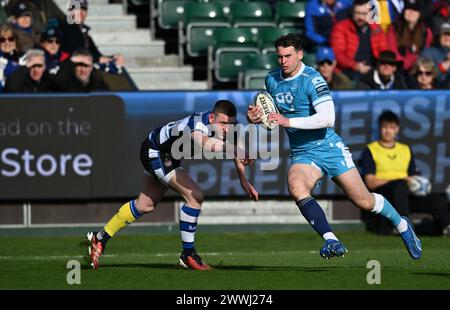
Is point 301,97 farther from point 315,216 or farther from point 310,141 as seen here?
point 315,216

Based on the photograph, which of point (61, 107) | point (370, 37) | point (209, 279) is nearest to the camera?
A: point (209, 279)

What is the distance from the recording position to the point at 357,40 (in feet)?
62.5

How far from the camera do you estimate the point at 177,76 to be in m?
19.5

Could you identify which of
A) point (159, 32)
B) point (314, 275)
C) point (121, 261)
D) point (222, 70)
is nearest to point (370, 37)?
point (222, 70)

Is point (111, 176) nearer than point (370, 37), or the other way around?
point (111, 176)

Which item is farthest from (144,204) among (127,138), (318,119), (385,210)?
(127,138)

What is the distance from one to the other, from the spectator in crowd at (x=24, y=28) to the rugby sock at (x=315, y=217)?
7.58 m

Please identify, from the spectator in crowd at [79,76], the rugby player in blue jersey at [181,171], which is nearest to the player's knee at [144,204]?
the rugby player in blue jersey at [181,171]

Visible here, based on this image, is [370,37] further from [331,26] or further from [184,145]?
[184,145]

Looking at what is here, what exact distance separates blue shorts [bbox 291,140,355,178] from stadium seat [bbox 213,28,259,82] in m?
7.26

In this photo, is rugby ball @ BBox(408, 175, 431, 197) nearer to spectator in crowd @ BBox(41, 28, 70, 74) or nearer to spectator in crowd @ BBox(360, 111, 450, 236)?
spectator in crowd @ BBox(360, 111, 450, 236)

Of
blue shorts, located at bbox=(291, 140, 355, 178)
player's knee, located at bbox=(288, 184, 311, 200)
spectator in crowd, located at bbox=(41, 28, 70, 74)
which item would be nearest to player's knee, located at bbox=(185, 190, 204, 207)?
blue shorts, located at bbox=(291, 140, 355, 178)

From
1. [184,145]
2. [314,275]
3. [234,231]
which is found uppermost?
[184,145]
